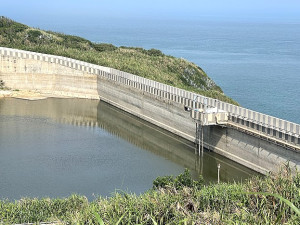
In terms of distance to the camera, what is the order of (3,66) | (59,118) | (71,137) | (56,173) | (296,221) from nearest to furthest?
(296,221) < (56,173) < (71,137) < (59,118) < (3,66)

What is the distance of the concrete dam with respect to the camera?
37.9 m

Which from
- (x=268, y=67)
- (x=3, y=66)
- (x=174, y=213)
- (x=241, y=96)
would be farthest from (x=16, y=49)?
(x=174, y=213)

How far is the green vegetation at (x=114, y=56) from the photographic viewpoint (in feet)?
228

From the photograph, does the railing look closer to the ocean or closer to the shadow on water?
the shadow on water

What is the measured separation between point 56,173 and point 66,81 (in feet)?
99.8

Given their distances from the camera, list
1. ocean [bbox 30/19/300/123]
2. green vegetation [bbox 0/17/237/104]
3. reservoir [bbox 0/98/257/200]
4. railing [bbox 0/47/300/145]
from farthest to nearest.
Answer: green vegetation [bbox 0/17/237/104] → ocean [bbox 30/19/300/123] → railing [bbox 0/47/300/145] → reservoir [bbox 0/98/257/200]

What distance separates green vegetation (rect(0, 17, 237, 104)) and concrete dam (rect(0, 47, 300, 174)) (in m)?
4.73

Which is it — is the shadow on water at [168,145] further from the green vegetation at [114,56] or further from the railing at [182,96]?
the green vegetation at [114,56]

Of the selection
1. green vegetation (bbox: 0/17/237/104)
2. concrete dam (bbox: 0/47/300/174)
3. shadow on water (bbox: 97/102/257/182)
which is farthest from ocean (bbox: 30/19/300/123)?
shadow on water (bbox: 97/102/257/182)

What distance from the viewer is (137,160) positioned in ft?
137

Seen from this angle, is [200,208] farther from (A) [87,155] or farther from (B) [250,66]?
(B) [250,66]

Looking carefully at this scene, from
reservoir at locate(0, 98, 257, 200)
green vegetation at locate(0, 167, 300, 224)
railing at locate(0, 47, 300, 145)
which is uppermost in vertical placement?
railing at locate(0, 47, 300, 145)

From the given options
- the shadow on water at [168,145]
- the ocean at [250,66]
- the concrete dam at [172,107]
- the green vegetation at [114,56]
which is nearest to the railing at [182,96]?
the concrete dam at [172,107]

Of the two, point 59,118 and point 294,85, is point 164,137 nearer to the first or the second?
point 59,118
